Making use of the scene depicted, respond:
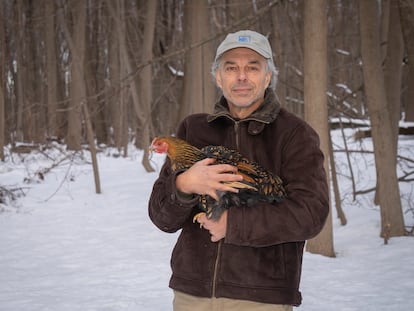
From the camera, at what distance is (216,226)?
1823 millimetres

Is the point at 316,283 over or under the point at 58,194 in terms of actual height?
over

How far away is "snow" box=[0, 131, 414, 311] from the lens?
4.38 metres

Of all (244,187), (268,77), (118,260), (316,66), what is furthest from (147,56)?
(244,187)

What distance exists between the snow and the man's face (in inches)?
110

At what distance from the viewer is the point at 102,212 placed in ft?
29.3

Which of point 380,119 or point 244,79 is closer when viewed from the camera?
point 244,79

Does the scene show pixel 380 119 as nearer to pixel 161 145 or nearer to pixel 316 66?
pixel 316 66

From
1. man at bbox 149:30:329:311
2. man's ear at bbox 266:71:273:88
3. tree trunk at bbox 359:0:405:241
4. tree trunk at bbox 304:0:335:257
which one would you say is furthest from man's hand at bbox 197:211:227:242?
tree trunk at bbox 359:0:405:241

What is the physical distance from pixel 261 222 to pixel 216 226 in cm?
19

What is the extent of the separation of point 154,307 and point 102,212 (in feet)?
16.4

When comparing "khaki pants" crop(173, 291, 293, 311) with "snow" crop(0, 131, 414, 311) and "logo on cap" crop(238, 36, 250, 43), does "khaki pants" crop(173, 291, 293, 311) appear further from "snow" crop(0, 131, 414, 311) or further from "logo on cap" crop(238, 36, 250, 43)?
"snow" crop(0, 131, 414, 311)

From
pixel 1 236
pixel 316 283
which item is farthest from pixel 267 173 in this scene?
pixel 1 236

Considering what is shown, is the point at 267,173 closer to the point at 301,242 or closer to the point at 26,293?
the point at 301,242

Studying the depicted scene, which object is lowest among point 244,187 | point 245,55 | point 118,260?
point 118,260
